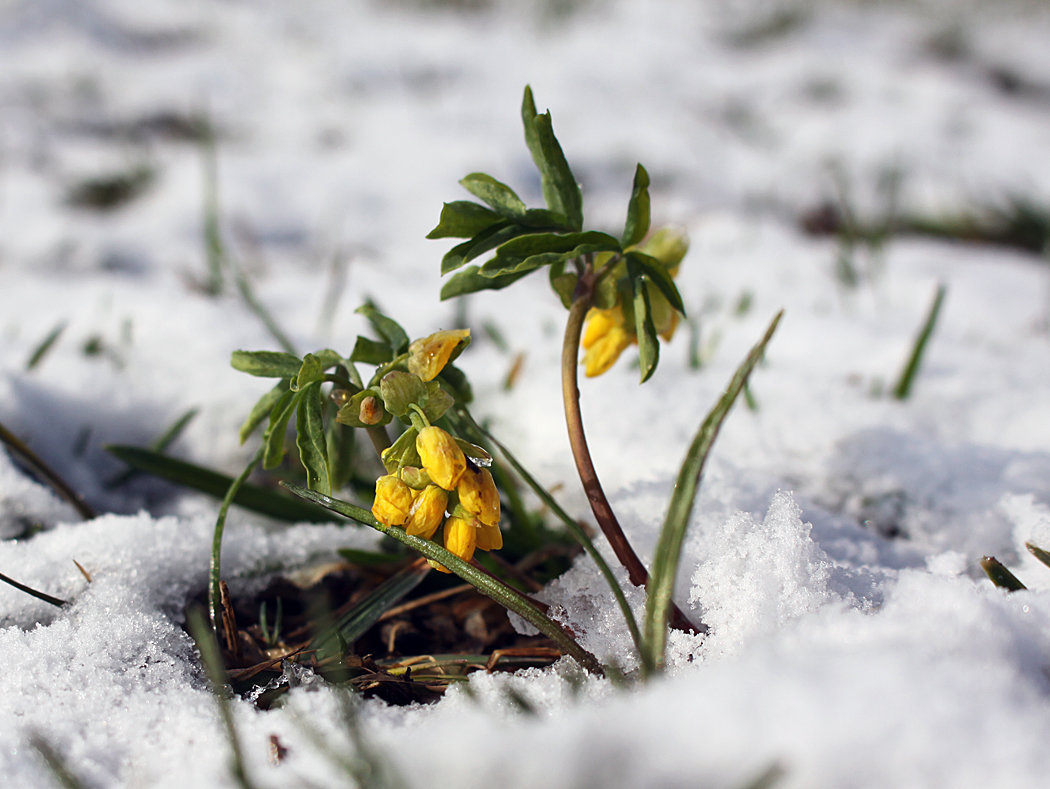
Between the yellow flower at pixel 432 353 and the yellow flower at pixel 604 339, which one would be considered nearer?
the yellow flower at pixel 432 353

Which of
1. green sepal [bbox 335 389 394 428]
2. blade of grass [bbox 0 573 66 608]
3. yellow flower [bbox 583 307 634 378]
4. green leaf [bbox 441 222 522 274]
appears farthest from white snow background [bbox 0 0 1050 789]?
green leaf [bbox 441 222 522 274]

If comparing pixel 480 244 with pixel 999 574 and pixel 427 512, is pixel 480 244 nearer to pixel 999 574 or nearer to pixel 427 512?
pixel 427 512

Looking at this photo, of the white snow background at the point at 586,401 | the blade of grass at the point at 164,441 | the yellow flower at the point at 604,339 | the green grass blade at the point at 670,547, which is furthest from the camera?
the blade of grass at the point at 164,441

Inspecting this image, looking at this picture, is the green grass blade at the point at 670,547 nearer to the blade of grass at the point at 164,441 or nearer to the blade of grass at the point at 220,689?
the blade of grass at the point at 220,689

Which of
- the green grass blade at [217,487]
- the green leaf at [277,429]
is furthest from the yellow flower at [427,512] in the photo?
the green grass blade at [217,487]

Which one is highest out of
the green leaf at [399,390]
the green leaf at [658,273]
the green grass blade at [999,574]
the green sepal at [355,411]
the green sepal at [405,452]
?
the green leaf at [658,273]
